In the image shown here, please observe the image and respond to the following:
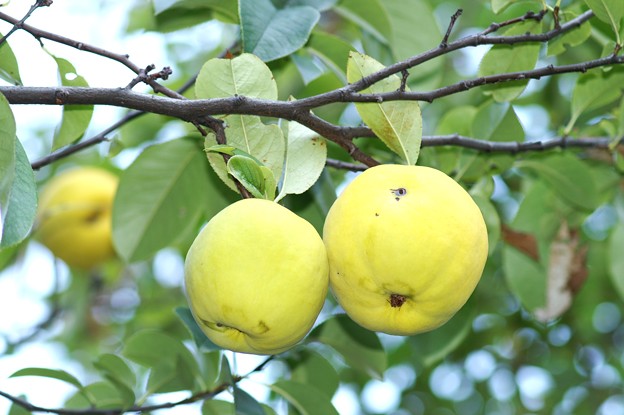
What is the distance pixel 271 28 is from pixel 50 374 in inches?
39.4

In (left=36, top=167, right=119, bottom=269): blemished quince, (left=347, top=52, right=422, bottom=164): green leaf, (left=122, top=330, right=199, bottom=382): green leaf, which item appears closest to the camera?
(left=347, top=52, right=422, bottom=164): green leaf

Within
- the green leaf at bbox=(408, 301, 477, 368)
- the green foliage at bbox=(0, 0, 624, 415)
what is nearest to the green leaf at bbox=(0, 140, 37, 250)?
the green foliage at bbox=(0, 0, 624, 415)

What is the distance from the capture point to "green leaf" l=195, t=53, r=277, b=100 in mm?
1398

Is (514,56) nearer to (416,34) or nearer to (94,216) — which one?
(416,34)

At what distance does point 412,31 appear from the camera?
217 centimetres

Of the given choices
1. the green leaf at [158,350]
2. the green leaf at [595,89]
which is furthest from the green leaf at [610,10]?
the green leaf at [158,350]

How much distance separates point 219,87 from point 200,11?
757mm

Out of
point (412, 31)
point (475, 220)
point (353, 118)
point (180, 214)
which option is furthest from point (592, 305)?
point (475, 220)

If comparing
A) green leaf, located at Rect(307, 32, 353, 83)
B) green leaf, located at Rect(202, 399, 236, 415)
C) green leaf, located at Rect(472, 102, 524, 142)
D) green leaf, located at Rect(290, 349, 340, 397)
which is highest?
green leaf, located at Rect(307, 32, 353, 83)

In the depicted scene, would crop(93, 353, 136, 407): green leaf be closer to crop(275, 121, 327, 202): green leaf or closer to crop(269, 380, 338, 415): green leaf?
crop(269, 380, 338, 415): green leaf

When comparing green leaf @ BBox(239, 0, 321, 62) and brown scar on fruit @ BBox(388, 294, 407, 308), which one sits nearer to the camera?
brown scar on fruit @ BBox(388, 294, 407, 308)

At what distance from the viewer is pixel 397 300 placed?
123 centimetres

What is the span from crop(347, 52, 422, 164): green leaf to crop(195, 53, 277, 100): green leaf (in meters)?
0.16

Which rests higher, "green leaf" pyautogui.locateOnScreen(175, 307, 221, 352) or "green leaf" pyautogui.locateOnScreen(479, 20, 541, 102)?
"green leaf" pyautogui.locateOnScreen(479, 20, 541, 102)
